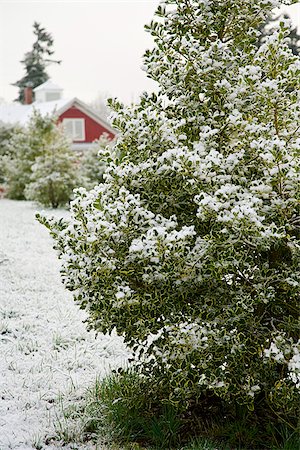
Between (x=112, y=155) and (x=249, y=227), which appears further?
(x=112, y=155)

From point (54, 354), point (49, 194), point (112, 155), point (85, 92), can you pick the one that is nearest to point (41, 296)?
point (54, 354)

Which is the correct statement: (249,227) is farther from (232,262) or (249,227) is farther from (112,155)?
(112,155)

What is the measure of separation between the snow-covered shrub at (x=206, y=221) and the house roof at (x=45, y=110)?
2573cm

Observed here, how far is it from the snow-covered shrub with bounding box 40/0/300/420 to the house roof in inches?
1013

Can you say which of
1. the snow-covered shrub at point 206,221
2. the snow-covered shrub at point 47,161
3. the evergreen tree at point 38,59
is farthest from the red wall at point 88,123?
the snow-covered shrub at point 206,221

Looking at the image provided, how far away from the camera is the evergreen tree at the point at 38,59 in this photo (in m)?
38.4

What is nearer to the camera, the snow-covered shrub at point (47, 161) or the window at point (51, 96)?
the snow-covered shrub at point (47, 161)

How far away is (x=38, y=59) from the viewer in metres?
38.8

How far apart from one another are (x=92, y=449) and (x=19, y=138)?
714 inches

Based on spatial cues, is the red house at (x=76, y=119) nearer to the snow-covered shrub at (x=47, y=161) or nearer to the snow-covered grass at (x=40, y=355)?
the snow-covered shrub at (x=47, y=161)

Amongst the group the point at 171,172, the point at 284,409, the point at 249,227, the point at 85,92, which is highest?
the point at 85,92

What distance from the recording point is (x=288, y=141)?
3.88m

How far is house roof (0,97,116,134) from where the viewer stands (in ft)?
99.3

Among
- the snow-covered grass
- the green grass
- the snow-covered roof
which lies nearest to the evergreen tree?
the snow-covered roof
